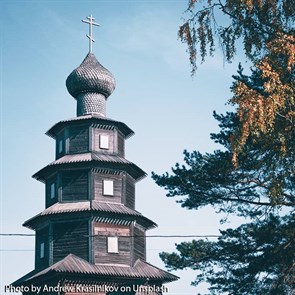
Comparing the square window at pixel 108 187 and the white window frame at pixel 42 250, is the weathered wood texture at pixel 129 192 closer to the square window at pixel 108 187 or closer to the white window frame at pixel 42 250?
the square window at pixel 108 187

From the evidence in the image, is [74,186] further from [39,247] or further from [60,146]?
[39,247]

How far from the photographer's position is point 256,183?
16.4 m

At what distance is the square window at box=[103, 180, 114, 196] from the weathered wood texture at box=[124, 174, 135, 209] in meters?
0.92

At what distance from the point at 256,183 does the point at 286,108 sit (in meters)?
4.84

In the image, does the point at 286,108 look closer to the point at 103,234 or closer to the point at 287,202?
the point at 287,202

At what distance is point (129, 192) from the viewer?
90.6 feet

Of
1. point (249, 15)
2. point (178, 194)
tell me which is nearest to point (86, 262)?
point (178, 194)

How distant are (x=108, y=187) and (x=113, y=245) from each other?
8.85 ft

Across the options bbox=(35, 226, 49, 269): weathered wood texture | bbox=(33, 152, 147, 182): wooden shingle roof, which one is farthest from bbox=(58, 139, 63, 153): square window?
bbox=(35, 226, 49, 269): weathered wood texture

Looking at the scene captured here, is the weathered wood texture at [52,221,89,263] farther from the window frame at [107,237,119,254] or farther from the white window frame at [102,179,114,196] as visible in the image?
the white window frame at [102,179,114,196]

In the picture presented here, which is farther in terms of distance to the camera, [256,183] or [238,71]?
[238,71]

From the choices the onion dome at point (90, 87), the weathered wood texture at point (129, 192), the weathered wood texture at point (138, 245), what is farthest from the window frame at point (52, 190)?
the weathered wood texture at point (138, 245)

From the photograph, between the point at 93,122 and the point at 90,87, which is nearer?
the point at 93,122

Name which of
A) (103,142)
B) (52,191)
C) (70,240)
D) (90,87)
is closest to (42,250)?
(70,240)
